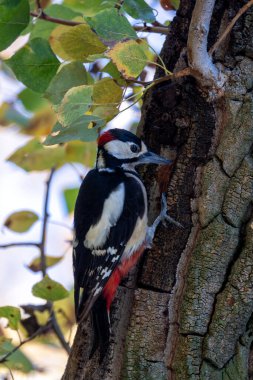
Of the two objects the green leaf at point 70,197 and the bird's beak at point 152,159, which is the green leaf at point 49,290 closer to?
the bird's beak at point 152,159

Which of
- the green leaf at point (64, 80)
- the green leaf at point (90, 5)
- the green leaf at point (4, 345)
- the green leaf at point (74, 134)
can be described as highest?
the green leaf at point (90, 5)

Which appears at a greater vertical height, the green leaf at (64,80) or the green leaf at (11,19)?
the green leaf at (11,19)

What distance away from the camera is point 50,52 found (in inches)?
81.3

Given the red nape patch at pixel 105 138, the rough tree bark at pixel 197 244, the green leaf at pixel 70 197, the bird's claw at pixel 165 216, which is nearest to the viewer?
the rough tree bark at pixel 197 244

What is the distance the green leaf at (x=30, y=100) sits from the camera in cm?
253

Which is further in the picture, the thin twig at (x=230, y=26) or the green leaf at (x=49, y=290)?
the green leaf at (x=49, y=290)

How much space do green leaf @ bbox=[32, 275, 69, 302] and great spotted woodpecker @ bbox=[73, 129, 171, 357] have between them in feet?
0.15

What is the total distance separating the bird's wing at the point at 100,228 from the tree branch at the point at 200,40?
1.48 ft

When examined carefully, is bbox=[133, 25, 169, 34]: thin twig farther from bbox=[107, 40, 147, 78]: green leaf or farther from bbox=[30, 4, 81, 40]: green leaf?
bbox=[107, 40, 147, 78]: green leaf

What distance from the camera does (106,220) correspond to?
227 cm

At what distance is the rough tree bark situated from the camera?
6.02ft

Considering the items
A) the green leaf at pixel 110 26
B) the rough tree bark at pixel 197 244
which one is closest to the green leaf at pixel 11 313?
the rough tree bark at pixel 197 244

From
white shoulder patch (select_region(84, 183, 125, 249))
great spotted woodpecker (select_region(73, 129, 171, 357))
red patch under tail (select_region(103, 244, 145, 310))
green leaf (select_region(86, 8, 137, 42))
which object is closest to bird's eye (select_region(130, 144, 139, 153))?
great spotted woodpecker (select_region(73, 129, 171, 357))

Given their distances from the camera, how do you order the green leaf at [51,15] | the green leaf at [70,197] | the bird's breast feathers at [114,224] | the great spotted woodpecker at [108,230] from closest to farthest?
the great spotted woodpecker at [108,230] < the bird's breast feathers at [114,224] < the green leaf at [51,15] < the green leaf at [70,197]
